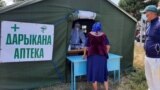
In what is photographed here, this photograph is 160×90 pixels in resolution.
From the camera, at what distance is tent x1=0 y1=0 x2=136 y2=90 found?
640 cm

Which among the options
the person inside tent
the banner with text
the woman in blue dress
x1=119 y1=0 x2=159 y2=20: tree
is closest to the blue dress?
the woman in blue dress

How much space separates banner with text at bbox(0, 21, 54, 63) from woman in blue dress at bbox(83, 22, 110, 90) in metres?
0.98

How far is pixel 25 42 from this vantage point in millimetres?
6496

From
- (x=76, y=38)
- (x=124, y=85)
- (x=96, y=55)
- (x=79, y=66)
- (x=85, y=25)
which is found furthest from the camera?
(x=85, y=25)

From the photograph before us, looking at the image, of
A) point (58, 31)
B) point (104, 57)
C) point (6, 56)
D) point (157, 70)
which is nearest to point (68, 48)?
point (58, 31)

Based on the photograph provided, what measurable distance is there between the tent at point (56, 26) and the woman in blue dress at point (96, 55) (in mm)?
831

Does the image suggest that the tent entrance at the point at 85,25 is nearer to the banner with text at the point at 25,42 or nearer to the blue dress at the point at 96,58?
the banner with text at the point at 25,42

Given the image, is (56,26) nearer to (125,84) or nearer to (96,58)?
(96,58)

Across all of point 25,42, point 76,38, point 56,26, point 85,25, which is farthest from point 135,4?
point 25,42

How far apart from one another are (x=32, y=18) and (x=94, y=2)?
1.89 metres

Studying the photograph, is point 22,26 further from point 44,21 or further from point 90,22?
point 90,22

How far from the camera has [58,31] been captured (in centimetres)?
707

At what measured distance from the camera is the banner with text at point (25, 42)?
20.4 feet

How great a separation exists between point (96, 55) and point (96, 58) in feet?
0.23
